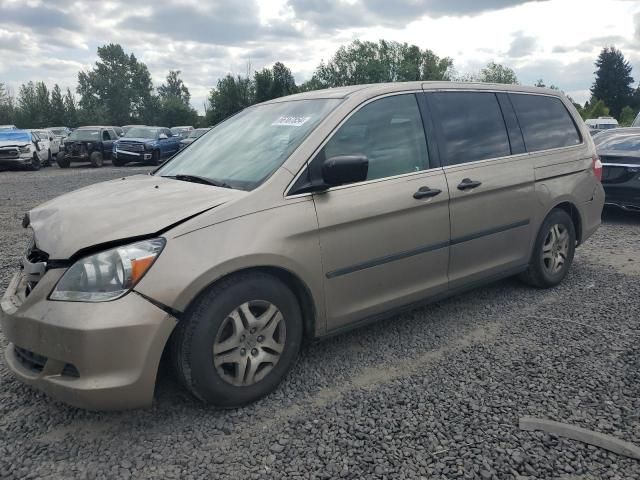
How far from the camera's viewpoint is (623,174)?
783 centimetres

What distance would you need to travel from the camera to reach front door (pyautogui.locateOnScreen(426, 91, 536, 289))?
12.5 feet

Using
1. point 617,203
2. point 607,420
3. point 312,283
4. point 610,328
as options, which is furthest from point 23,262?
point 617,203

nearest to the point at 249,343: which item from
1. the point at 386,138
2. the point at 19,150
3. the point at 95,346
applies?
the point at 95,346

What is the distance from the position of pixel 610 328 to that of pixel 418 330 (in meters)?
1.42

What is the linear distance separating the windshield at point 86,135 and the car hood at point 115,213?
21.6 m

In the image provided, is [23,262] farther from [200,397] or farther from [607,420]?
[607,420]

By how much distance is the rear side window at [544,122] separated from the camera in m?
4.50

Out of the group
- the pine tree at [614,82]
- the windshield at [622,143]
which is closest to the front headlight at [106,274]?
the windshield at [622,143]

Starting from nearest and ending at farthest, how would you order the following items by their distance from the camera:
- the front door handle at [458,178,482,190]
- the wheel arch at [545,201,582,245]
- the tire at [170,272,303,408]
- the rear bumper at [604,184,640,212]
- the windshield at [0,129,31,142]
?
the tire at [170,272,303,408], the front door handle at [458,178,482,190], the wheel arch at [545,201,582,245], the rear bumper at [604,184,640,212], the windshield at [0,129,31,142]

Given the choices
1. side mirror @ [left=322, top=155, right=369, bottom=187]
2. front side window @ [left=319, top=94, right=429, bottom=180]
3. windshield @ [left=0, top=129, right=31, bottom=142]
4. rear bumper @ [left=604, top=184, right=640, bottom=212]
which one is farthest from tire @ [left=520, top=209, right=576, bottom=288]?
windshield @ [left=0, top=129, right=31, bottom=142]

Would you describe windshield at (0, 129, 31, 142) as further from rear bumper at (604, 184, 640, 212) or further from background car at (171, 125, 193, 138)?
rear bumper at (604, 184, 640, 212)

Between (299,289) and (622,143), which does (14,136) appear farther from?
(299,289)

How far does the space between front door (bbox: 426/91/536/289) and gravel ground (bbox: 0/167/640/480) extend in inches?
21.3

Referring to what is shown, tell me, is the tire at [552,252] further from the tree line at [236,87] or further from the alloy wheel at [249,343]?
the tree line at [236,87]
